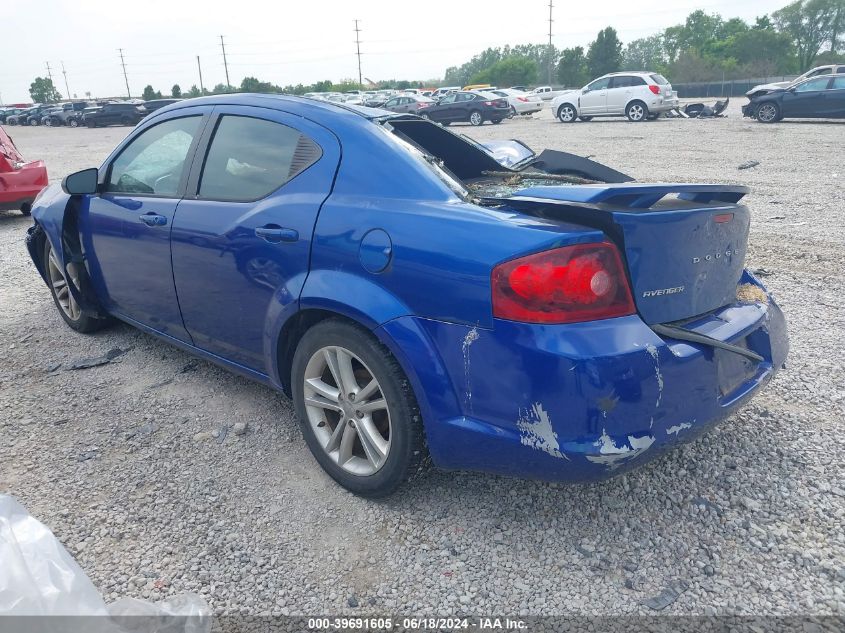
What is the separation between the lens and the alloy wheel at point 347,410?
8.36 ft

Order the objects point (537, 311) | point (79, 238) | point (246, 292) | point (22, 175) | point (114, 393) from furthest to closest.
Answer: point (22, 175) < point (79, 238) < point (114, 393) < point (246, 292) < point (537, 311)

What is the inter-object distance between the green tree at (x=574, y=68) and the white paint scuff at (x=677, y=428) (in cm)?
7325

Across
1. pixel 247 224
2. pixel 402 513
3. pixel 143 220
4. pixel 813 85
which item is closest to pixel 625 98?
pixel 813 85

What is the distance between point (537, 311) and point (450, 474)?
1071 mm

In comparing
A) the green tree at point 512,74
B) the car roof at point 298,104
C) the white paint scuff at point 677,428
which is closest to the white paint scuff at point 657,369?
the white paint scuff at point 677,428

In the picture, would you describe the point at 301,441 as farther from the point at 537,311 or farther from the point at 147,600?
the point at 537,311

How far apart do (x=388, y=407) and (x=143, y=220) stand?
1960mm

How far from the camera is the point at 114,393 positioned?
3.73 meters

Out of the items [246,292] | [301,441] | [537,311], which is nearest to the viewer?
[537,311]

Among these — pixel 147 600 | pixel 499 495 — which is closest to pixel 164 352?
pixel 147 600

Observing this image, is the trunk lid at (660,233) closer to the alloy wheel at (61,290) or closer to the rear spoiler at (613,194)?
the rear spoiler at (613,194)

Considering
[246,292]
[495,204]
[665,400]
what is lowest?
[665,400]

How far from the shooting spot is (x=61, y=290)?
4695 mm

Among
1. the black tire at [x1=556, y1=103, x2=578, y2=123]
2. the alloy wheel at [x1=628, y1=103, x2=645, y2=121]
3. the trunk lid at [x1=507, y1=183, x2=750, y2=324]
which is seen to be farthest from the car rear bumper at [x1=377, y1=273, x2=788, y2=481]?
the black tire at [x1=556, y1=103, x2=578, y2=123]
